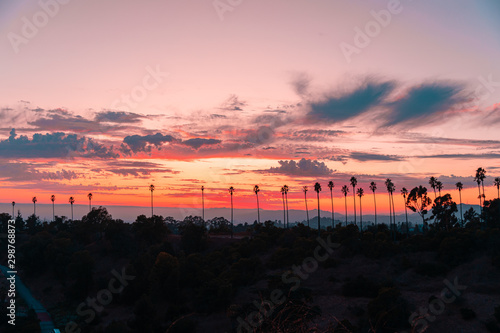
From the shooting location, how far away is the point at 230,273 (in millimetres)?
64500

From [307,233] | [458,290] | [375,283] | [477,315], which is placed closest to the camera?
[477,315]

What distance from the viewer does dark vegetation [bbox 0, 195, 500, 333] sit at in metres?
46.5

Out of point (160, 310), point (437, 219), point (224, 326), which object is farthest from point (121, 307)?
point (437, 219)

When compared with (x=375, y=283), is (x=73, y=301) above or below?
below

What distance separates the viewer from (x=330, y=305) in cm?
5084

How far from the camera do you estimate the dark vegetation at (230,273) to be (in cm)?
4651

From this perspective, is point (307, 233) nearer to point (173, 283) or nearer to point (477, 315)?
point (173, 283)

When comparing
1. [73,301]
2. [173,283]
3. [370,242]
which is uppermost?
[370,242]

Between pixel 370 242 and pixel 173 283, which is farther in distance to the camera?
pixel 370 242

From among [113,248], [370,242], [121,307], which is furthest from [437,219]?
[113,248]

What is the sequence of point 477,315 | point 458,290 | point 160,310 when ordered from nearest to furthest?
1. point 477,315
2. point 458,290
3. point 160,310

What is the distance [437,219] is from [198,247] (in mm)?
58873

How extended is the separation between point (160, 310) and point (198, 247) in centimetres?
3007

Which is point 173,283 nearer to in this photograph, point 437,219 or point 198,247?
point 198,247
